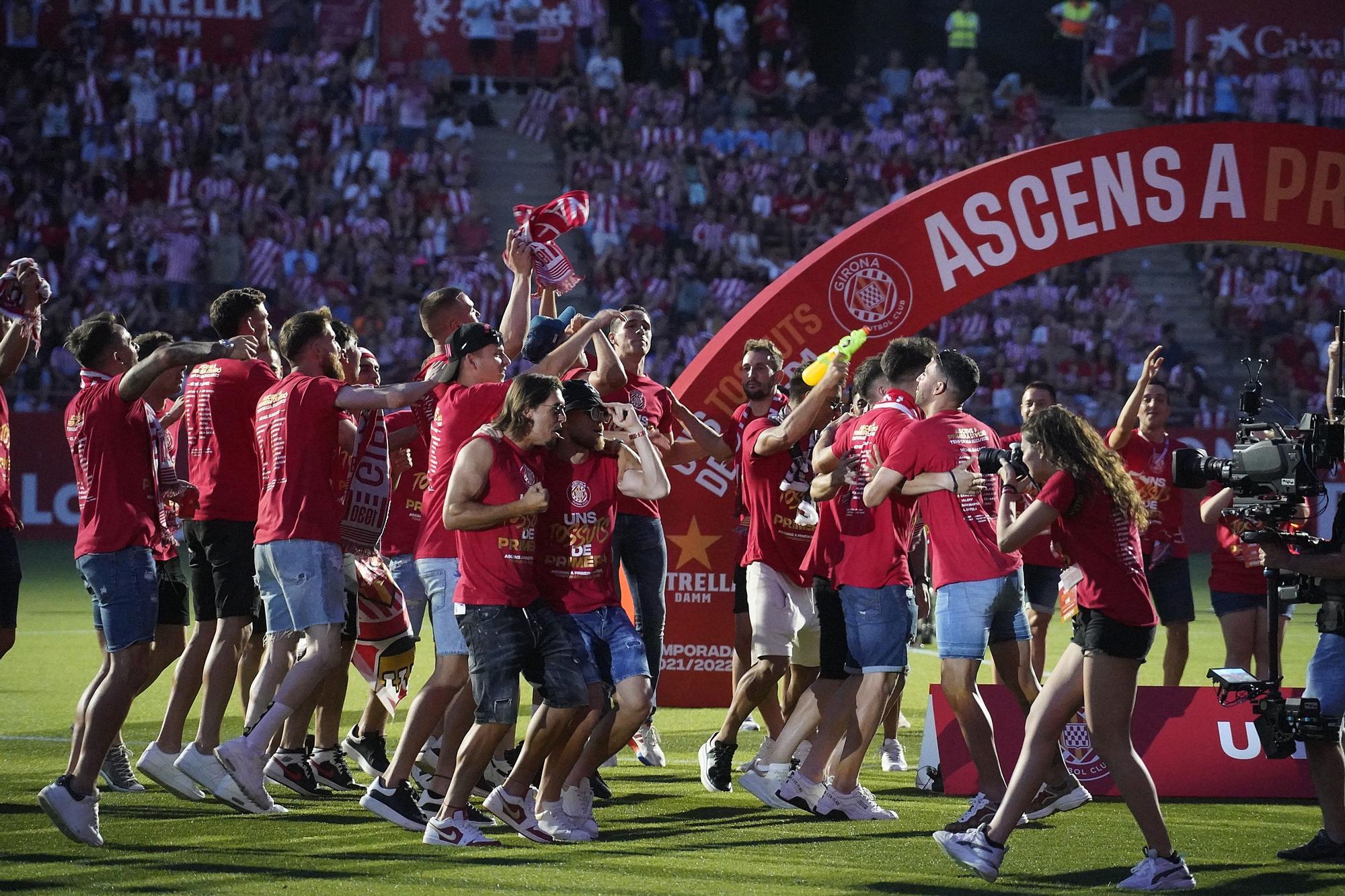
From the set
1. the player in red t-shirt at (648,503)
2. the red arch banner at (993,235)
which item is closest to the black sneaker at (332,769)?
the player in red t-shirt at (648,503)

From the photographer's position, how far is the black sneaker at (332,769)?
7828mm

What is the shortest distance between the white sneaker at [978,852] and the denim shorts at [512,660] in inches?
60.9

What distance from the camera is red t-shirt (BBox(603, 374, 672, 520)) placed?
8.27m

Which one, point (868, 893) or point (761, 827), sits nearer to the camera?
point (868, 893)

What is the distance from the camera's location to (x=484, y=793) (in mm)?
7812

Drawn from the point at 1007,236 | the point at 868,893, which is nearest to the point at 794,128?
the point at 1007,236

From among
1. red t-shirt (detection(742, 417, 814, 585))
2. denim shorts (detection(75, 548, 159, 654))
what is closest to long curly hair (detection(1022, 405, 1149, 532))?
red t-shirt (detection(742, 417, 814, 585))

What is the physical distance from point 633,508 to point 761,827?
1879 mm

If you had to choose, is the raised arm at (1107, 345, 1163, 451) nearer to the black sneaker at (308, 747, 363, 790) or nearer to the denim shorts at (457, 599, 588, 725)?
the denim shorts at (457, 599, 588, 725)

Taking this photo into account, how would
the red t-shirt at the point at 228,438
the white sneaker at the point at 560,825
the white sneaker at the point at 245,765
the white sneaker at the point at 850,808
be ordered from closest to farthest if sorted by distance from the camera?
the white sneaker at the point at 560,825 → the white sneaker at the point at 245,765 → the white sneaker at the point at 850,808 → the red t-shirt at the point at 228,438

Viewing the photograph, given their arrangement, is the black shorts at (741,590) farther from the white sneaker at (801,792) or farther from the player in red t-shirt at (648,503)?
the white sneaker at (801,792)

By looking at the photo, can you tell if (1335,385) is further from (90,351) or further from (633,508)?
(90,351)

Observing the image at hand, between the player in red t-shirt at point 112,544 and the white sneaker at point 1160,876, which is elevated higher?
the player in red t-shirt at point 112,544

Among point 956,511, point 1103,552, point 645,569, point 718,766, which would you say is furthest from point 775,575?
point 1103,552
